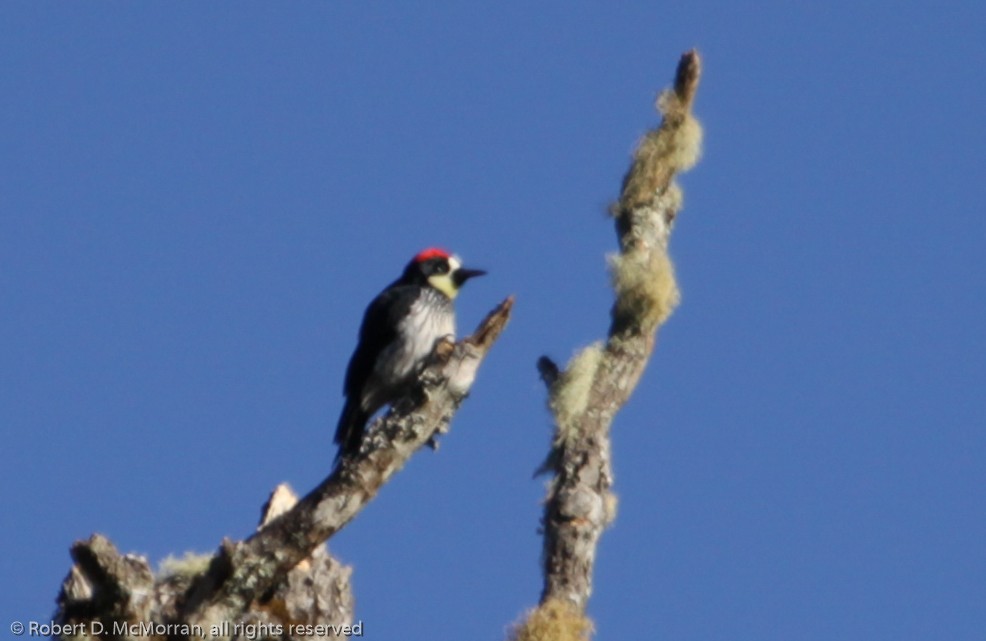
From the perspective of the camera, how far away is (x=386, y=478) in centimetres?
700

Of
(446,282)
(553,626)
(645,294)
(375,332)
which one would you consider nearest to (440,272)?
(446,282)

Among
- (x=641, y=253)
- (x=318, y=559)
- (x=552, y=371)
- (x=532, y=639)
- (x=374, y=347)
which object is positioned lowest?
(x=532, y=639)

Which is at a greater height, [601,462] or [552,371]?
[552,371]

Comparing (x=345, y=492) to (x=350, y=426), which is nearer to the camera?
(x=345, y=492)

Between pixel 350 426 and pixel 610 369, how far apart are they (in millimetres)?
2290

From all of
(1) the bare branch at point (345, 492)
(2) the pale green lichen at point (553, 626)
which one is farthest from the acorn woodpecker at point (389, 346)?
(2) the pale green lichen at point (553, 626)

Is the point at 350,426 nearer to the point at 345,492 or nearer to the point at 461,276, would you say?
the point at 461,276

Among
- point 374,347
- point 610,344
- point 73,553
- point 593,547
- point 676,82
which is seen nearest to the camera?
point 73,553

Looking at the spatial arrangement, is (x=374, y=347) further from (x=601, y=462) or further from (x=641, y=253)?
(x=601, y=462)

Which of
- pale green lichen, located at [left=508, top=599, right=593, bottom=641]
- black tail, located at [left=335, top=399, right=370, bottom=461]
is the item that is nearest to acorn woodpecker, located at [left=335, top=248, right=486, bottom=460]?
black tail, located at [left=335, top=399, right=370, bottom=461]

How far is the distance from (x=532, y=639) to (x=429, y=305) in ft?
11.1

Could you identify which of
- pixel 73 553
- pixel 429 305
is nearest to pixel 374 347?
pixel 429 305

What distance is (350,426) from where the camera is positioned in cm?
919

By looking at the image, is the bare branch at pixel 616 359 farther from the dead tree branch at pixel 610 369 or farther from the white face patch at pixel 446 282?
the white face patch at pixel 446 282
